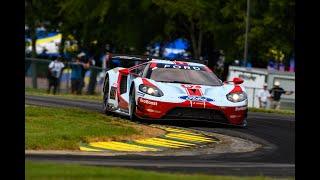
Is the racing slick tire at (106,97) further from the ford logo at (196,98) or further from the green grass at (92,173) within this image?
the green grass at (92,173)

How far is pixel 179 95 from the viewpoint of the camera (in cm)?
1386

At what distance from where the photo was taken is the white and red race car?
45.4 ft

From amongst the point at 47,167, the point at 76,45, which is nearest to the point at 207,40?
the point at 76,45

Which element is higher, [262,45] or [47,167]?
[262,45]

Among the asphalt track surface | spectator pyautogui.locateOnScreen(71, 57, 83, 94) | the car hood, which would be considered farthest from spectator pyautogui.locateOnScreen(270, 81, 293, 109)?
the asphalt track surface

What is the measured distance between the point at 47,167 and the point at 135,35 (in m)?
31.1

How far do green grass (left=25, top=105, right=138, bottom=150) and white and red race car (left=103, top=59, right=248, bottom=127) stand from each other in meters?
0.51

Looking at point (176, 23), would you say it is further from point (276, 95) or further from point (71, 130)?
point (71, 130)

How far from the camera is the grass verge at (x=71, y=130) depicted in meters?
10.5

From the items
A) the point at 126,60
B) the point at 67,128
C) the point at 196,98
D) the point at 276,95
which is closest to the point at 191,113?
the point at 196,98

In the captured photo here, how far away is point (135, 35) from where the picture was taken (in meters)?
38.6

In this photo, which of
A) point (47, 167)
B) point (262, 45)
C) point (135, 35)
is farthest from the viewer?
point (135, 35)

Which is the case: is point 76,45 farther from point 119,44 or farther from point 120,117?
point 120,117
